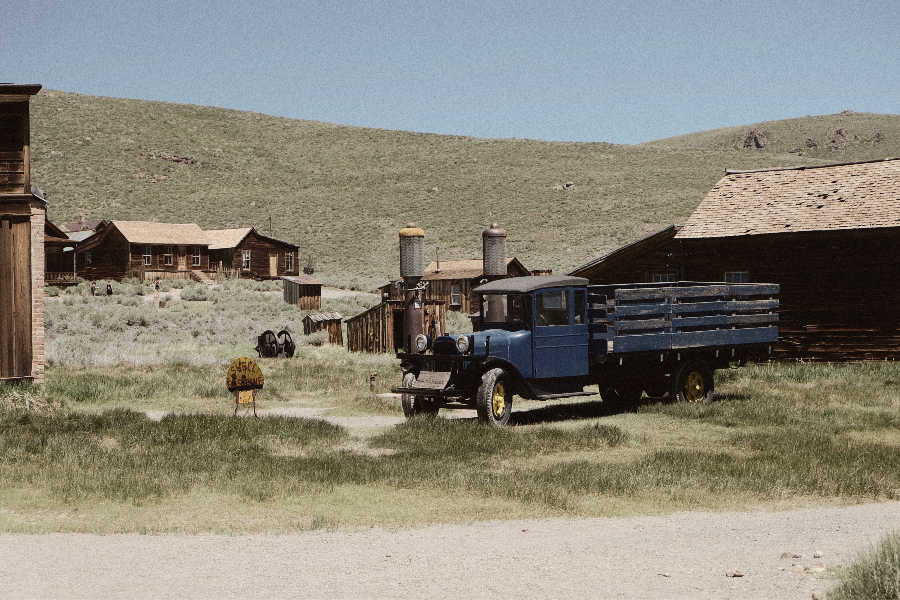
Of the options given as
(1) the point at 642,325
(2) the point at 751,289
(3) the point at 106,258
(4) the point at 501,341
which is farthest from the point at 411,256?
(3) the point at 106,258

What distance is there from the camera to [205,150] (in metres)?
110

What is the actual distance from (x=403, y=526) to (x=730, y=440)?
6779 millimetres

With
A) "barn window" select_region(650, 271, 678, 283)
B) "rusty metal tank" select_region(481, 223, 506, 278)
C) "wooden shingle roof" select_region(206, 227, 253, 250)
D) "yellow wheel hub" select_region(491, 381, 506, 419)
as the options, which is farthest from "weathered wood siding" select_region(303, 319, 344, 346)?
"wooden shingle roof" select_region(206, 227, 253, 250)

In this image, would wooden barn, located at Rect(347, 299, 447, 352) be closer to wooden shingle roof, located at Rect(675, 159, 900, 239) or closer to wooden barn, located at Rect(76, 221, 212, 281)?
wooden shingle roof, located at Rect(675, 159, 900, 239)

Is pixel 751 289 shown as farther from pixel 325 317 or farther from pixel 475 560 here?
pixel 325 317

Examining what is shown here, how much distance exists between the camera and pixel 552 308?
1661 cm

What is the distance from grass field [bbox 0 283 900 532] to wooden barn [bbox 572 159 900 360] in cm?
474

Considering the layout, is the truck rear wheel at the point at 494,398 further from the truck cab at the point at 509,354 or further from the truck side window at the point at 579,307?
the truck side window at the point at 579,307

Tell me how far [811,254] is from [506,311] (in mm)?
13395

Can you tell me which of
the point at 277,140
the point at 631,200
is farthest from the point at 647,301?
the point at 277,140

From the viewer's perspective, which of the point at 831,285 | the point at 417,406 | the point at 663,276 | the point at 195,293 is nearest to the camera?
the point at 417,406

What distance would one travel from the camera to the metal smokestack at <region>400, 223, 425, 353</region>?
1831 centimetres

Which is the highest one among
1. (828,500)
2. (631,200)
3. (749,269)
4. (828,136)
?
(828,136)

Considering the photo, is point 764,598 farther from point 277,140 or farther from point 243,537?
point 277,140
